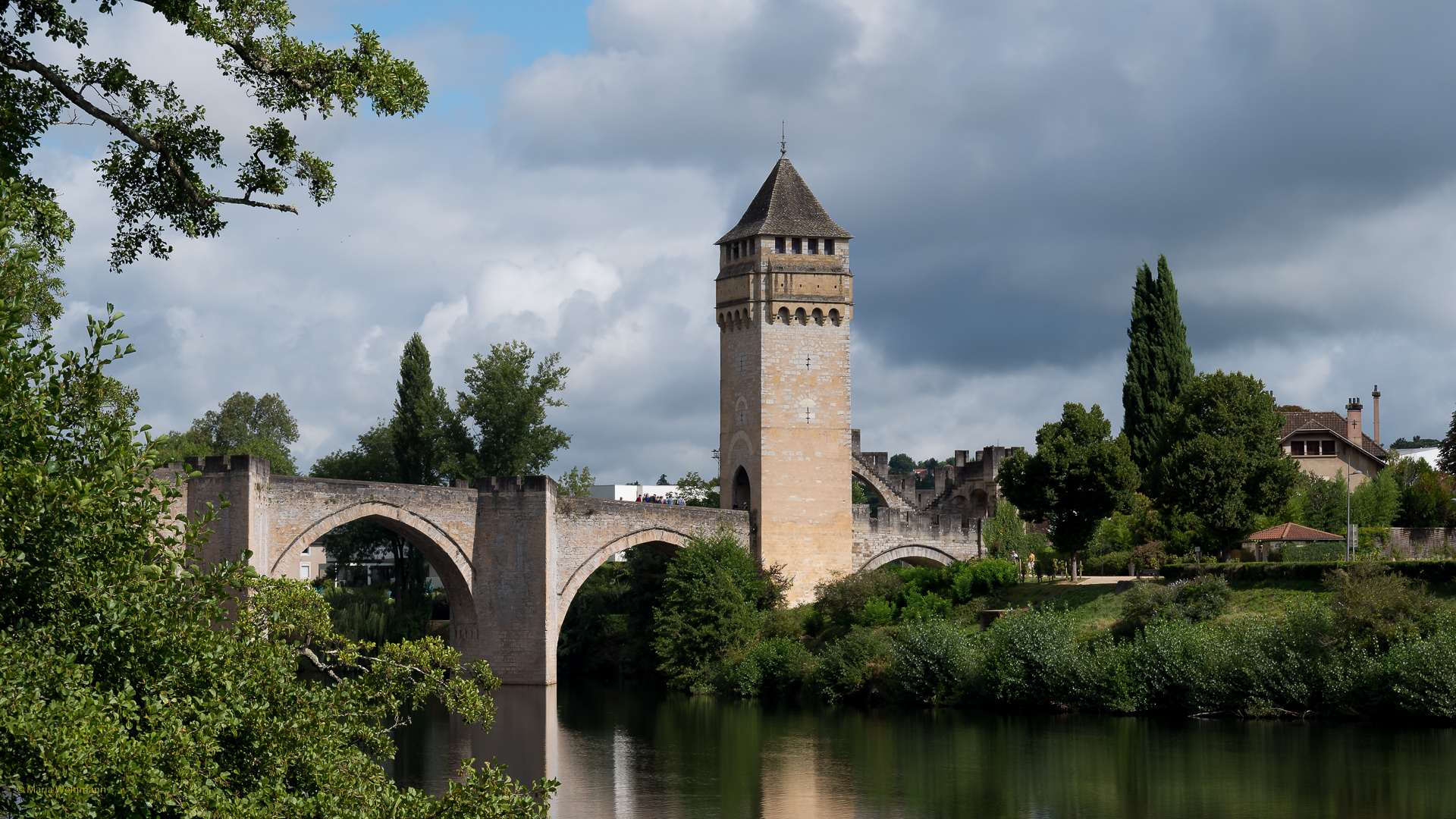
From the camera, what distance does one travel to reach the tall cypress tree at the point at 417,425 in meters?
43.7

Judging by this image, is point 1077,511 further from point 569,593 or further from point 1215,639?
point 569,593

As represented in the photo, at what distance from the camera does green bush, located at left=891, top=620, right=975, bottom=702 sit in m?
28.0

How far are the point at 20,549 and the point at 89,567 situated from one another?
1.02ft

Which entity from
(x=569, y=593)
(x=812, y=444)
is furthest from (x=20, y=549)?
(x=812, y=444)

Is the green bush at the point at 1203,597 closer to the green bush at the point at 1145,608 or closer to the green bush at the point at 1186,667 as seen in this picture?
the green bush at the point at 1145,608

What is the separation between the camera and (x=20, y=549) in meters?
6.82

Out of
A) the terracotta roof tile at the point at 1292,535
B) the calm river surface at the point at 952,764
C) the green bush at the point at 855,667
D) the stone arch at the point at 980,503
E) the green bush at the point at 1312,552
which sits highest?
the stone arch at the point at 980,503

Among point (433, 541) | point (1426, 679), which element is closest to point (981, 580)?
point (433, 541)

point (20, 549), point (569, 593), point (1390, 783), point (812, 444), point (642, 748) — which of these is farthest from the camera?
point (812, 444)

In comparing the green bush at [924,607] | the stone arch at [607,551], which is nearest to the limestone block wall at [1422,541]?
the green bush at [924,607]

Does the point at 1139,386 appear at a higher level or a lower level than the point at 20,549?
higher

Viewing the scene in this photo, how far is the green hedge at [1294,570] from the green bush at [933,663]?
4.51m

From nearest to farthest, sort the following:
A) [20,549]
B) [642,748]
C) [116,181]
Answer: [20,549], [116,181], [642,748]

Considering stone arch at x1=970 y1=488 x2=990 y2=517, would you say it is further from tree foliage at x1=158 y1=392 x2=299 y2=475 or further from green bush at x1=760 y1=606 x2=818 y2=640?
tree foliage at x1=158 y1=392 x2=299 y2=475
